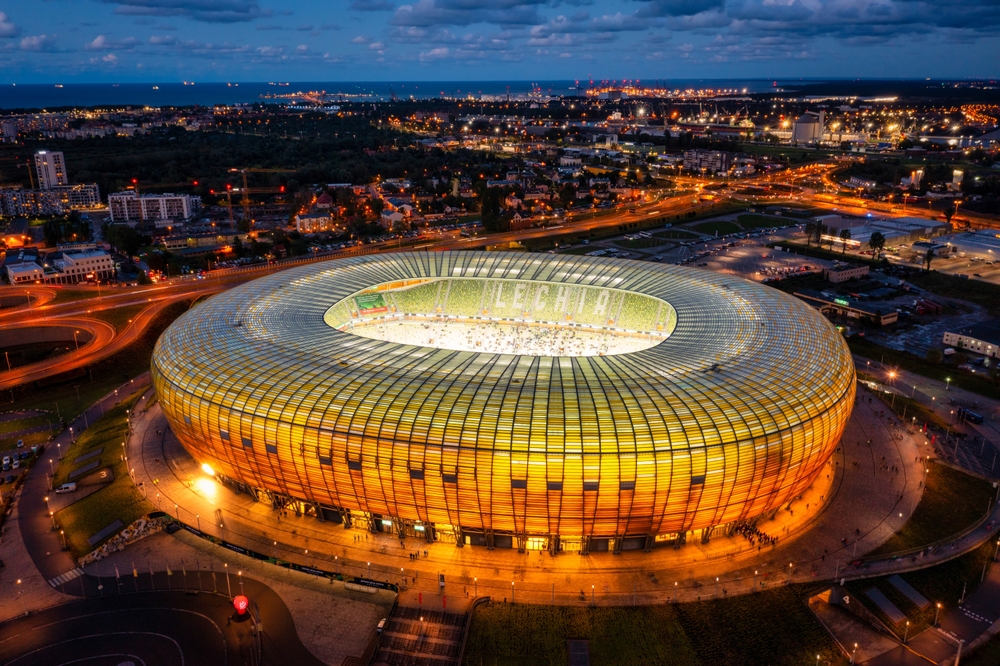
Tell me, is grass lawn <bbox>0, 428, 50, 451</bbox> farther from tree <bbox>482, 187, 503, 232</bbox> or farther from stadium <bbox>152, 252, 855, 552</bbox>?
tree <bbox>482, 187, 503, 232</bbox>

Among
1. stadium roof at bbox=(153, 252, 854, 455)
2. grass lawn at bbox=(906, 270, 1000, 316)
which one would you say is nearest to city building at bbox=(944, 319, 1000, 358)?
grass lawn at bbox=(906, 270, 1000, 316)

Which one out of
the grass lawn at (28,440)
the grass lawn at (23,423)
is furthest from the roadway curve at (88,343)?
the grass lawn at (28,440)

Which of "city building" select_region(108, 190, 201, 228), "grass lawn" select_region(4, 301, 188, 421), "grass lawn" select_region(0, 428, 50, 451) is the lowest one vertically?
"grass lawn" select_region(0, 428, 50, 451)

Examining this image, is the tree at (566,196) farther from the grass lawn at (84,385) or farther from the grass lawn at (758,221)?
the grass lawn at (84,385)

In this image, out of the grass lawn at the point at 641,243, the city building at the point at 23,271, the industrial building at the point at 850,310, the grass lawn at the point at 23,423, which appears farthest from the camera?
the grass lawn at the point at 641,243

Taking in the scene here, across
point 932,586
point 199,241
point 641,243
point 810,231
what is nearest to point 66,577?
point 932,586

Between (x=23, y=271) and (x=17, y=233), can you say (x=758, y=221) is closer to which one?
(x=23, y=271)

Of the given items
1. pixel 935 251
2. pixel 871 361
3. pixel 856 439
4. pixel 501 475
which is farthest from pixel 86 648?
pixel 935 251
